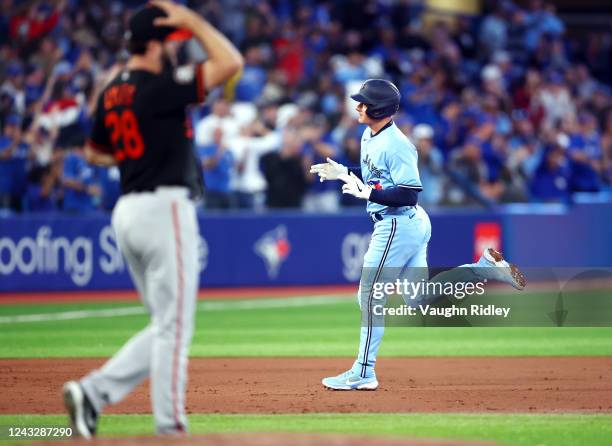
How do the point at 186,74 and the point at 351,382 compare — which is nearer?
the point at 186,74

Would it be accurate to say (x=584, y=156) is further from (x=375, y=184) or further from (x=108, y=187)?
(x=375, y=184)

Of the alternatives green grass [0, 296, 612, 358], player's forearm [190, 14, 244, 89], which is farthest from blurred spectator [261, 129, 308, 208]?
player's forearm [190, 14, 244, 89]

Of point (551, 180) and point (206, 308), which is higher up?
point (551, 180)

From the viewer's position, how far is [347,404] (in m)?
8.71

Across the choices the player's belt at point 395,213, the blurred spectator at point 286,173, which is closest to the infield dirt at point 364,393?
the player's belt at point 395,213

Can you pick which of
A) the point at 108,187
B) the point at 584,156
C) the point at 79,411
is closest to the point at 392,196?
the point at 79,411

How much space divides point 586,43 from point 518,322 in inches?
589

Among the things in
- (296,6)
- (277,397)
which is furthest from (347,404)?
(296,6)

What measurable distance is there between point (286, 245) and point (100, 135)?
1344 cm

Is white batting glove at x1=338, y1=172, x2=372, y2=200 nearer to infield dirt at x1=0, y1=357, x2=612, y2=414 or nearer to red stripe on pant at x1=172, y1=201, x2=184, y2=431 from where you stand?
infield dirt at x1=0, y1=357, x2=612, y2=414

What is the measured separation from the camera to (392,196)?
9016mm

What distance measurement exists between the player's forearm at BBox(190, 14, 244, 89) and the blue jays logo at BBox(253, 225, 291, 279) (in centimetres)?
1375

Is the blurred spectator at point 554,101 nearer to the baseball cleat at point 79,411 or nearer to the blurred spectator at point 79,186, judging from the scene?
the blurred spectator at point 79,186

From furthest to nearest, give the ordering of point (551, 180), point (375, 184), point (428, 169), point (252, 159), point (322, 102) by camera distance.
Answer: point (551, 180) → point (322, 102) → point (428, 169) → point (252, 159) → point (375, 184)
